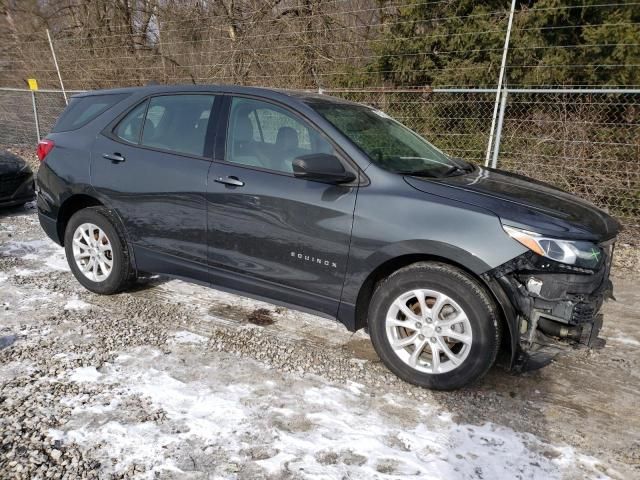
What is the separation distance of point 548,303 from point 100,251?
11.4 ft

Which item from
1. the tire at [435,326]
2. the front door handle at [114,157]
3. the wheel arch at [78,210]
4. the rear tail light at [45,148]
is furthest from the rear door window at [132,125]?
the tire at [435,326]

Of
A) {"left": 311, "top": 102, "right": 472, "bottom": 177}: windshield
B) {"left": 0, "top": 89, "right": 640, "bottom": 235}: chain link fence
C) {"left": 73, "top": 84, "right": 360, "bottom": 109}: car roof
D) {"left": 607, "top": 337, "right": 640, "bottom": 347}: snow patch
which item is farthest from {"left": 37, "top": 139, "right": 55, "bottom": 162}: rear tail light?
{"left": 607, "top": 337, "right": 640, "bottom": 347}: snow patch

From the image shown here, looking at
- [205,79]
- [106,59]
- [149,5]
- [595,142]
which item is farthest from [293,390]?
[149,5]

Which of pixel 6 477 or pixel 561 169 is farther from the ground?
pixel 561 169

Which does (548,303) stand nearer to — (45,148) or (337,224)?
(337,224)

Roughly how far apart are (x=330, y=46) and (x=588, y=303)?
26.3 feet

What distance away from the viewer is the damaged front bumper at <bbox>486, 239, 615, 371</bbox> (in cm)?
263

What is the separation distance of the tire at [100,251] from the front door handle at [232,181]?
44.6 inches

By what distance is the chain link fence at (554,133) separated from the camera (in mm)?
6457

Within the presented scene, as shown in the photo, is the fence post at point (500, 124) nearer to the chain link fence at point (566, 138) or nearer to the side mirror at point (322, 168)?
the chain link fence at point (566, 138)

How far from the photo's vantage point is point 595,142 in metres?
6.30

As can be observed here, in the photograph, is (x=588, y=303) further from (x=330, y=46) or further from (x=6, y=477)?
(x=330, y=46)

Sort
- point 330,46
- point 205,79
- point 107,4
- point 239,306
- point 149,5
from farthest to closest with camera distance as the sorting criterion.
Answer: point 107,4 → point 149,5 → point 205,79 → point 330,46 → point 239,306

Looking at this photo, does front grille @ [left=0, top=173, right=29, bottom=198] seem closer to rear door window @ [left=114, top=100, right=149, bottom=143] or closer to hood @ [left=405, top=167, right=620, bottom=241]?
rear door window @ [left=114, top=100, right=149, bottom=143]
